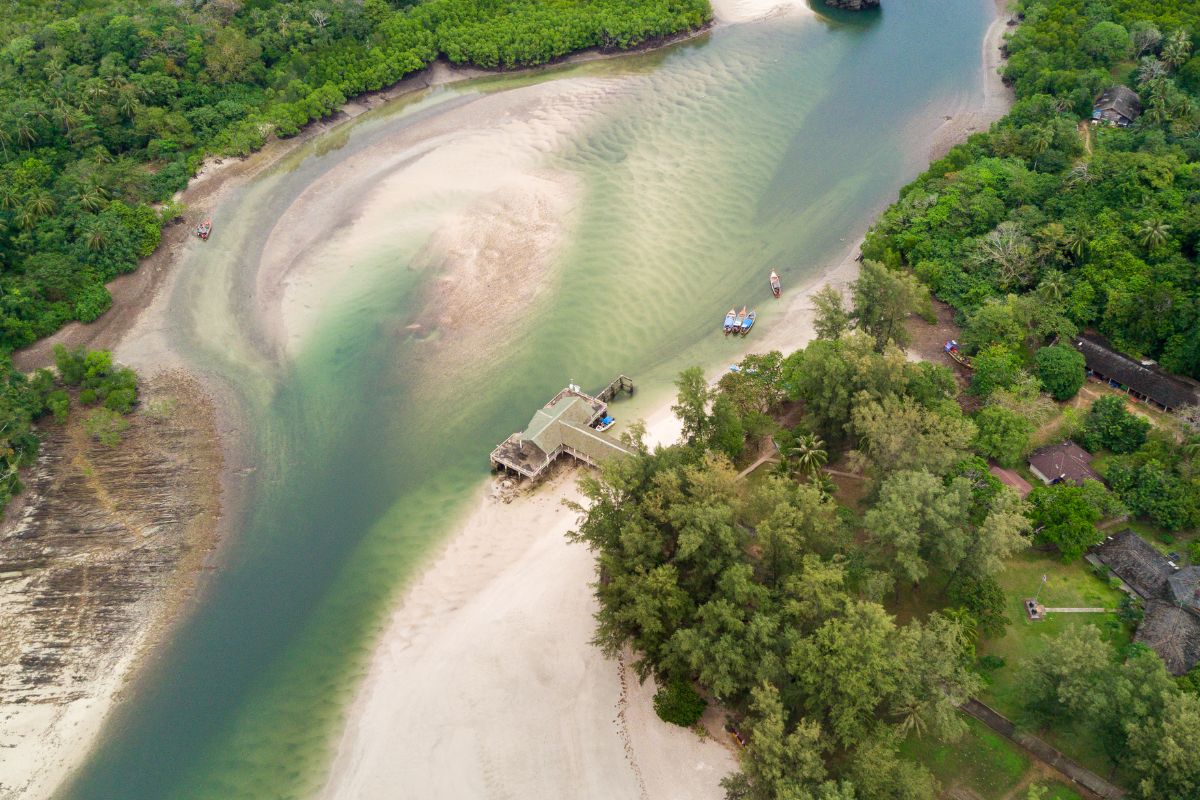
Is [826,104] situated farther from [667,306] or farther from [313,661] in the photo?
[313,661]

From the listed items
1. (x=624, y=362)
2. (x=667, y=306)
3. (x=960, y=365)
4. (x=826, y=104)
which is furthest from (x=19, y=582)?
(x=826, y=104)

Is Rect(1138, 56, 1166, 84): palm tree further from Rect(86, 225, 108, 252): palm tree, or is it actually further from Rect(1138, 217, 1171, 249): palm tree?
Rect(86, 225, 108, 252): palm tree

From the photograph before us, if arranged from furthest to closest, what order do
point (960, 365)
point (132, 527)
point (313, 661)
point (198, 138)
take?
point (198, 138) < point (960, 365) < point (132, 527) < point (313, 661)

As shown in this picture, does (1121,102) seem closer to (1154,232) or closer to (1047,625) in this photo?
(1154,232)

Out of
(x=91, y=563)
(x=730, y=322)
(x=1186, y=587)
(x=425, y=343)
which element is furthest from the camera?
(x=425, y=343)

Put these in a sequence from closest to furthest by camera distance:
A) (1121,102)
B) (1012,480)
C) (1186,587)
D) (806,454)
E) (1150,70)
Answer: (1186,587) < (1012,480) < (806,454) < (1121,102) < (1150,70)

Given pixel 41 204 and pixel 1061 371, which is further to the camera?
pixel 41 204

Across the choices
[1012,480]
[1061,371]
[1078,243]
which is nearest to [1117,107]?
[1078,243]
